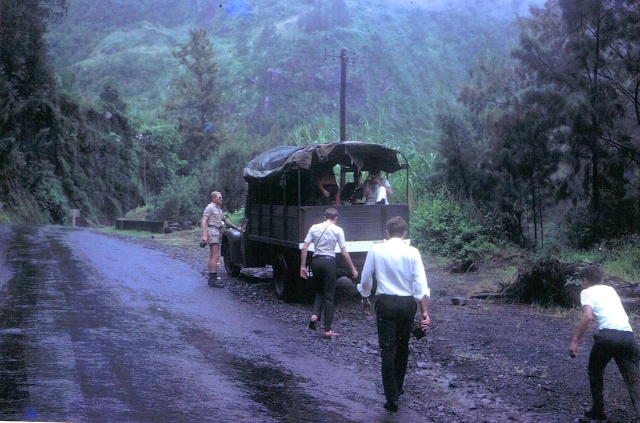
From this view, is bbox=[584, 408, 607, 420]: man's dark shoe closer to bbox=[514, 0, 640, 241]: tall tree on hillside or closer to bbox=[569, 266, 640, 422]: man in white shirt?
bbox=[569, 266, 640, 422]: man in white shirt

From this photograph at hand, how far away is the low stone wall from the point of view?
31983 mm

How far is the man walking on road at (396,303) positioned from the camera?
6648mm

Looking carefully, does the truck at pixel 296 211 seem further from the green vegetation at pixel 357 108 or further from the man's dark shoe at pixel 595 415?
the green vegetation at pixel 357 108

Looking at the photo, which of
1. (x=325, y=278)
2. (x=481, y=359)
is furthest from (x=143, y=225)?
(x=481, y=359)

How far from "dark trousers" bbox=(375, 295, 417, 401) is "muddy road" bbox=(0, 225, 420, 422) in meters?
0.28

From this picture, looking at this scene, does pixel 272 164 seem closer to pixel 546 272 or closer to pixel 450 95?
pixel 546 272

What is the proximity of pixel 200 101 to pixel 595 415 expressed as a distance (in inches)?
2034

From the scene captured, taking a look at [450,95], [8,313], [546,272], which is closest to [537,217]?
[450,95]

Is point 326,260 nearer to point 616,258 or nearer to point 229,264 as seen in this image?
point 229,264

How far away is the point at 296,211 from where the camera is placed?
40.0ft

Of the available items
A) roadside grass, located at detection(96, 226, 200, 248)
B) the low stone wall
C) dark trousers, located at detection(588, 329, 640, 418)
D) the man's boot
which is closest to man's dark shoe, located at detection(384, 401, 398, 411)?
dark trousers, located at detection(588, 329, 640, 418)

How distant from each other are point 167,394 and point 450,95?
808 inches

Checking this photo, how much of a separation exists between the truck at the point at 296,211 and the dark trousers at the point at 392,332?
4.62 m

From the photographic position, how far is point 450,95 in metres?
25.0
